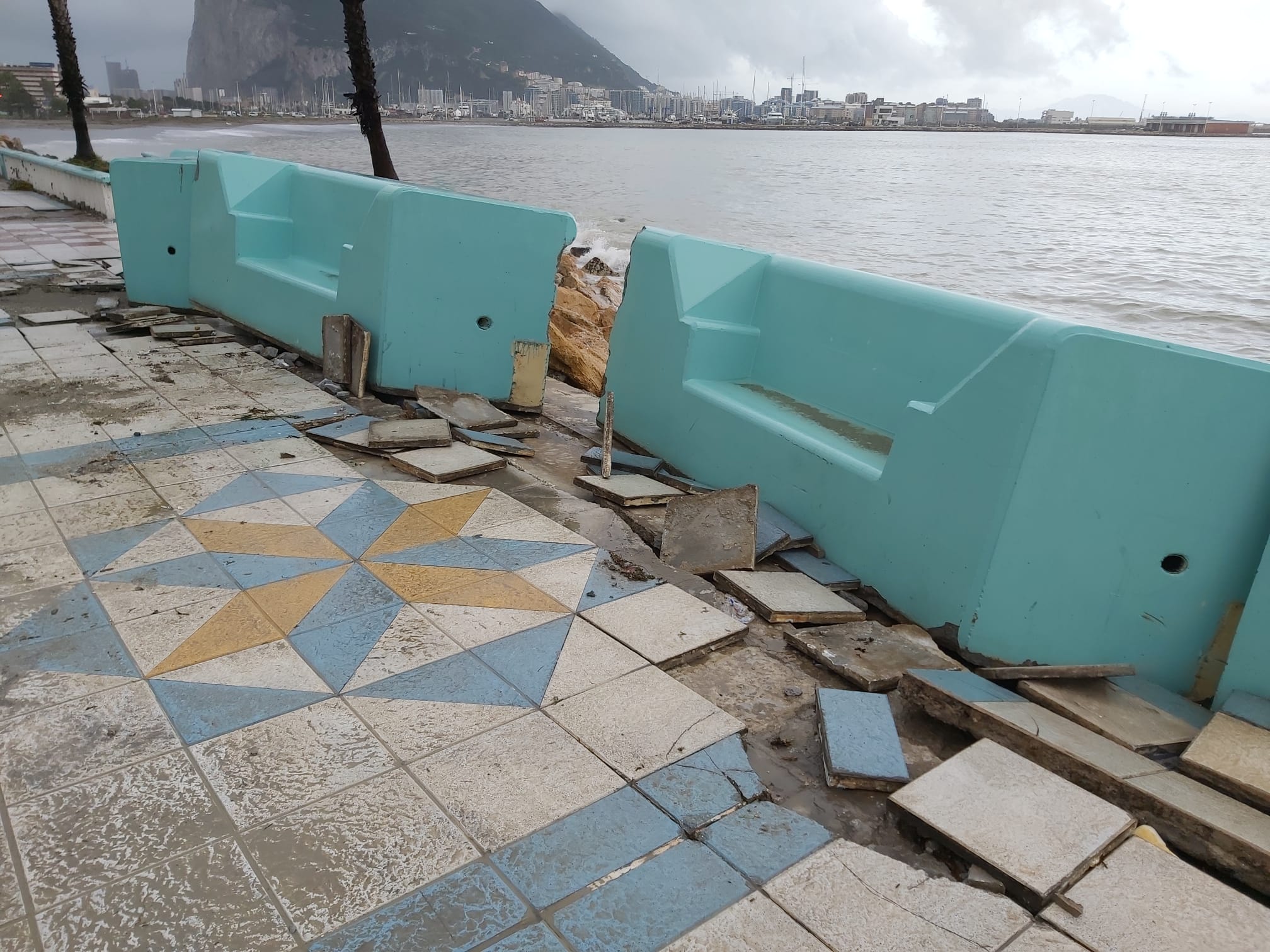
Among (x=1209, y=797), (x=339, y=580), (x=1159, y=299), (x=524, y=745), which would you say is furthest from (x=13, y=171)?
(x=1159, y=299)

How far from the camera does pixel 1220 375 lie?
10.4ft

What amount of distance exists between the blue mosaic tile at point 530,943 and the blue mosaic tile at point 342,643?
125 cm

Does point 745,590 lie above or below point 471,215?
below

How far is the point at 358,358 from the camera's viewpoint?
6.40 meters

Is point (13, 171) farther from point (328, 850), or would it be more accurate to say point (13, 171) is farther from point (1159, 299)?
point (1159, 299)

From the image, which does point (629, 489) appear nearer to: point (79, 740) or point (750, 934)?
point (79, 740)

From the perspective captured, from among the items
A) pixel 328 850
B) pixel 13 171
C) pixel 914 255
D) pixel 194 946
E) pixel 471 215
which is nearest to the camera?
pixel 194 946

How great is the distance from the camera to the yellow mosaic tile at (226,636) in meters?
3.20

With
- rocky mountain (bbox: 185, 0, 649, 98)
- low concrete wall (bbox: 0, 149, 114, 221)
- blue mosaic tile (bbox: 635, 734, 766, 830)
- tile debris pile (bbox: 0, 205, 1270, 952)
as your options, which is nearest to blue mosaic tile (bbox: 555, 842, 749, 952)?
tile debris pile (bbox: 0, 205, 1270, 952)

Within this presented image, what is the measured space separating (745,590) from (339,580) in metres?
1.78

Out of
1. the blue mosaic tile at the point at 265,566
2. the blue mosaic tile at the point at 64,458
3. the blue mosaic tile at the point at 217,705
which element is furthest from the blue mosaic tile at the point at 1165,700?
the blue mosaic tile at the point at 64,458

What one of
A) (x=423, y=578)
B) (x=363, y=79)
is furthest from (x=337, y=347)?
(x=363, y=79)

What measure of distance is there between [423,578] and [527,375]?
301 centimetres

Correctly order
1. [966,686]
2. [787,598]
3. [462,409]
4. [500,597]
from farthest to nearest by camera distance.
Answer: [462,409] → [787,598] → [500,597] → [966,686]
